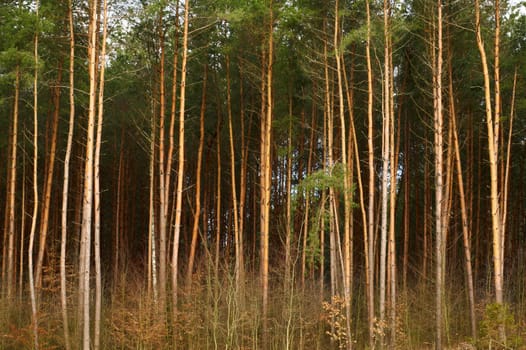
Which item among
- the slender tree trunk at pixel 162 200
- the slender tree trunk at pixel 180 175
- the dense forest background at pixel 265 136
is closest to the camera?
the dense forest background at pixel 265 136

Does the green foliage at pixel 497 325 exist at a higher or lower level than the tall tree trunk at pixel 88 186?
lower

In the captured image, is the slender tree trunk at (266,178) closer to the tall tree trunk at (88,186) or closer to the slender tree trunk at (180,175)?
the slender tree trunk at (180,175)

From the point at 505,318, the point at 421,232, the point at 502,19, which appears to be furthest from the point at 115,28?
the point at 421,232

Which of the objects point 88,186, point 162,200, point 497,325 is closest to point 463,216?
point 497,325

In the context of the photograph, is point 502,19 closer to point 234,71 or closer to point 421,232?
point 234,71

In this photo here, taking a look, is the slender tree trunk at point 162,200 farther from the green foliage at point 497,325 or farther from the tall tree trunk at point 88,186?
the green foliage at point 497,325

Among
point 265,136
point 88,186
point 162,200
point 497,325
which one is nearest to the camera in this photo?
point 88,186

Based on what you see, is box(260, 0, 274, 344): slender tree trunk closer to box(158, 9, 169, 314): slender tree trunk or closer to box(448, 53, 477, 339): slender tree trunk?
box(158, 9, 169, 314): slender tree trunk

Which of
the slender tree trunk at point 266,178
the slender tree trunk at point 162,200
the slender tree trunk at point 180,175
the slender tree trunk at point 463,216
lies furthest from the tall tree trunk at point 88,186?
the slender tree trunk at point 463,216

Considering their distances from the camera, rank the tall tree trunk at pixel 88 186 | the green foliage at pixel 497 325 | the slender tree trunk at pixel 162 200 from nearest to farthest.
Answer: the tall tree trunk at pixel 88 186, the green foliage at pixel 497 325, the slender tree trunk at pixel 162 200

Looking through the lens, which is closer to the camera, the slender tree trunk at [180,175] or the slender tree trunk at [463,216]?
the slender tree trunk at [180,175]

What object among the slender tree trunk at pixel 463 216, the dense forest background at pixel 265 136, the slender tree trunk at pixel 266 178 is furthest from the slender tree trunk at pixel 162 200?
the slender tree trunk at pixel 463 216

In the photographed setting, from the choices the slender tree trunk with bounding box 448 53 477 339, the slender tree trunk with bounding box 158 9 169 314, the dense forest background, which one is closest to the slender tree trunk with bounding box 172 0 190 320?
the dense forest background

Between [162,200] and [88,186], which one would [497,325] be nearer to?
[162,200]
